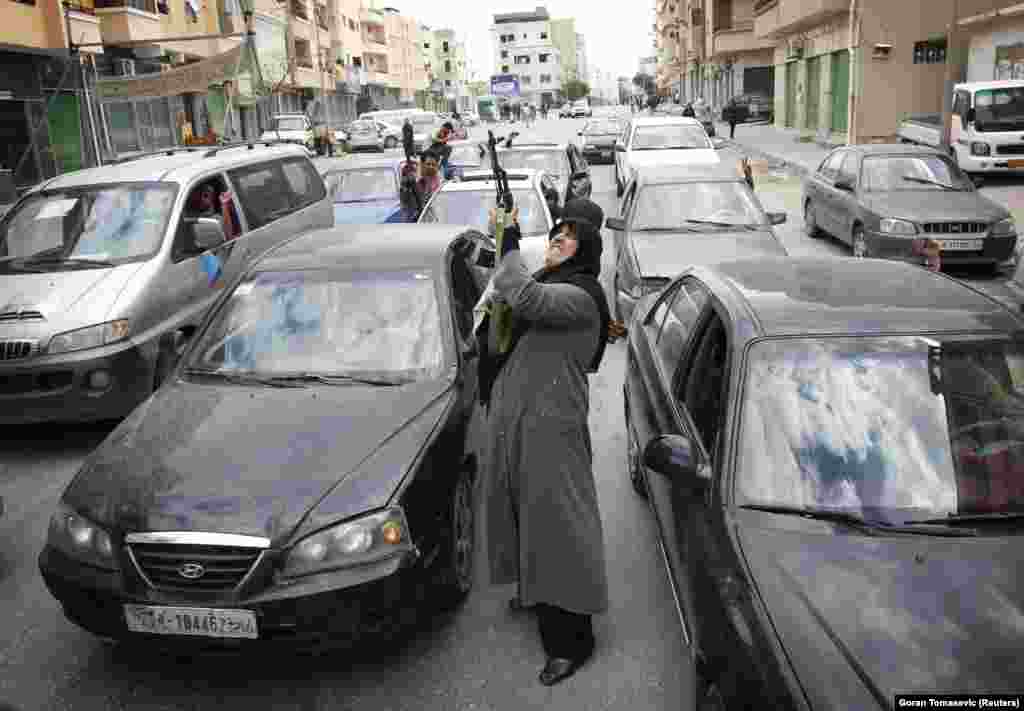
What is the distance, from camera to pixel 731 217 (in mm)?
9156

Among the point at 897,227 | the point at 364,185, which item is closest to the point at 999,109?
the point at 897,227

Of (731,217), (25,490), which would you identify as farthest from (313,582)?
(731,217)

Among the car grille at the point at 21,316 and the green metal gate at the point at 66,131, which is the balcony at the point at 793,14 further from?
the car grille at the point at 21,316

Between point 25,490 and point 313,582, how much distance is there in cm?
342

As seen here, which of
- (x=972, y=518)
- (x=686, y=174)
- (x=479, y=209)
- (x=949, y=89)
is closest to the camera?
(x=972, y=518)

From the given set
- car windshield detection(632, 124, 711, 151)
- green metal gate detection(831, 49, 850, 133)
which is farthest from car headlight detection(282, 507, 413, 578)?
green metal gate detection(831, 49, 850, 133)

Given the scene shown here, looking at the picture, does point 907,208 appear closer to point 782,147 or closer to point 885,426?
point 885,426

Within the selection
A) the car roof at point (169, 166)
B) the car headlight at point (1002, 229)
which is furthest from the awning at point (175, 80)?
the car headlight at point (1002, 229)

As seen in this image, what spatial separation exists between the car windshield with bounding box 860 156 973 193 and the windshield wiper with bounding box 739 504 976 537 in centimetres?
965

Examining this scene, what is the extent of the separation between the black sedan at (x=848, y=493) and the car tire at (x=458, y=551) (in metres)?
0.88

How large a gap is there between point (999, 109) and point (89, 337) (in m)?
18.5

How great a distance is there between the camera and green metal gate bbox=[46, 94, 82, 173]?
23.6 m

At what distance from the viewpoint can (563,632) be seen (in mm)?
3557

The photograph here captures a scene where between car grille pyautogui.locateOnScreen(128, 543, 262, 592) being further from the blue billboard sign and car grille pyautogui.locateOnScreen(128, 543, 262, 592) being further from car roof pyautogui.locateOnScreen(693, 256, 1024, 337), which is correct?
the blue billboard sign
